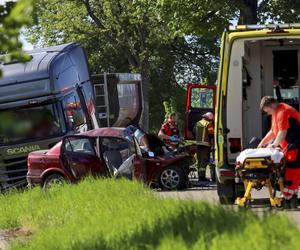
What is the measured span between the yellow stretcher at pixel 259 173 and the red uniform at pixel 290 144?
31 cm

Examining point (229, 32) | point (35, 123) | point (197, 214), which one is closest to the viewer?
point (35, 123)

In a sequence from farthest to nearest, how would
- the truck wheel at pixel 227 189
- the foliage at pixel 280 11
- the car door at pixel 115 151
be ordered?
1. the foliage at pixel 280 11
2. the car door at pixel 115 151
3. the truck wheel at pixel 227 189

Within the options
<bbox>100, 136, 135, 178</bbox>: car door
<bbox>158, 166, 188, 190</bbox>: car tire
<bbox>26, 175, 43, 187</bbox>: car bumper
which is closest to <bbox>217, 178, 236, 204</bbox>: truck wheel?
<bbox>100, 136, 135, 178</bbox>: car door

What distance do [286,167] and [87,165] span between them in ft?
18.0

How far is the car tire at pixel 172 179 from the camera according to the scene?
51.6 feet

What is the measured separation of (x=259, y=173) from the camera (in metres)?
10.0

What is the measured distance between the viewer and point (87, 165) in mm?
14984

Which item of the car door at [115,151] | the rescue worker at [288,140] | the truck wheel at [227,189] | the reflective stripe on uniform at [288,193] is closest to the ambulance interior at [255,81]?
the truck wheel at [227,189]

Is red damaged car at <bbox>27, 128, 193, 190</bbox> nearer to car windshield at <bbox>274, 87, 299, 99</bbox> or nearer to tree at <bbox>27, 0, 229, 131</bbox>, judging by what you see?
car windshield at <bbox>274, 87, 299, 99</bbox>

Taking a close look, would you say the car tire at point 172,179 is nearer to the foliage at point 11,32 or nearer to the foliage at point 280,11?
the foliage at point 280,11

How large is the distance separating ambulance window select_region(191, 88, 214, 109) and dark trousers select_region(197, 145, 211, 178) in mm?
1978

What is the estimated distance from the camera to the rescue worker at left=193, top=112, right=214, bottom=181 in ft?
55.2

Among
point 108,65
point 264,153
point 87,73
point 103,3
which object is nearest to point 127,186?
point 264,153

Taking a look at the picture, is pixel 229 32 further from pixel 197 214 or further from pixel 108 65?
pixel 108 65
